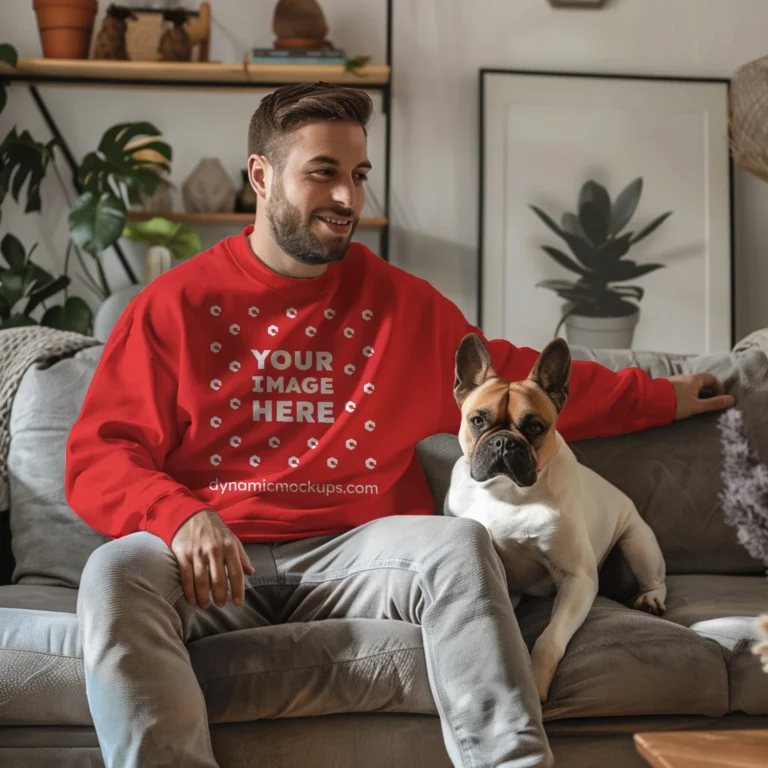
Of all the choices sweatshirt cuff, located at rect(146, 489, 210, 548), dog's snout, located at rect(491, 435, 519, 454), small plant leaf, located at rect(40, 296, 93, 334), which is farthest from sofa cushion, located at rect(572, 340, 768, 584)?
small plant leaf, located at rect(40, 296, 93, 334)

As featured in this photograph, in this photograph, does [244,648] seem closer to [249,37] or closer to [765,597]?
[765,597]

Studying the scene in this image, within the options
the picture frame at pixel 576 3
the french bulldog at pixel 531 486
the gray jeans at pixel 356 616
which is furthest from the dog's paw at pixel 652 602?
the picture frame at pixel 576 3

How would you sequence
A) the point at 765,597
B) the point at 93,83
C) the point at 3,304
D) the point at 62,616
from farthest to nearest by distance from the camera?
1. the point at 93,83
2. the point at 3,304
3. the point at 765,597
4. the point at 62,616

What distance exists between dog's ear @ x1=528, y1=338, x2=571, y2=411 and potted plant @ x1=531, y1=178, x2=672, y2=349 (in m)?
1.90

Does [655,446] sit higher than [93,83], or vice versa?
[93,83]

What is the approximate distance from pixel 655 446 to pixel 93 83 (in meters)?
2.48

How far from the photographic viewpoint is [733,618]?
174 centimetres

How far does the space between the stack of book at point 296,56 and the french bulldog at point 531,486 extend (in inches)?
77.2

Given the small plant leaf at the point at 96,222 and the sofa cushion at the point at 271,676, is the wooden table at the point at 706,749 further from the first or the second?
the small plant leaf at the point at 96,222

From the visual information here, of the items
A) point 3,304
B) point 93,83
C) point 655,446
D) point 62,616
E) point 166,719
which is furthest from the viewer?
point 93,83

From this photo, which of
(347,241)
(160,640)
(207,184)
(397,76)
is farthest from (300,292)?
(397,76)

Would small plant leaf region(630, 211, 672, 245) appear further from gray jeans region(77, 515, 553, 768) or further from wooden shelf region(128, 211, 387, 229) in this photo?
gray jeans region(77, 515, 553, 768)

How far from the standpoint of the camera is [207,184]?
354 cm

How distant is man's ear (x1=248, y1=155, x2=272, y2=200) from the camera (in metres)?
2.06
